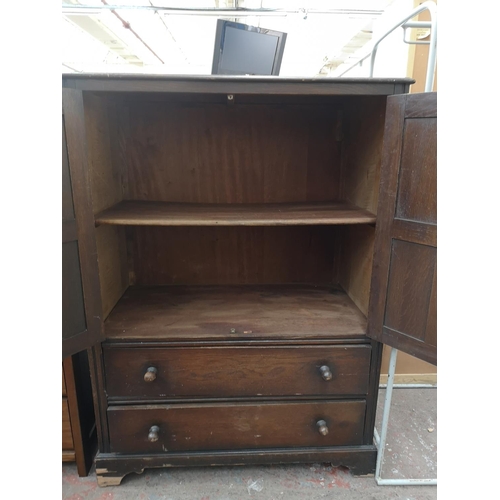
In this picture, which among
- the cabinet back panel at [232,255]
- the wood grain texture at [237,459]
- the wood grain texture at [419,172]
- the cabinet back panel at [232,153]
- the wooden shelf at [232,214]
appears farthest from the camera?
the cabinet back panel at [232,255]

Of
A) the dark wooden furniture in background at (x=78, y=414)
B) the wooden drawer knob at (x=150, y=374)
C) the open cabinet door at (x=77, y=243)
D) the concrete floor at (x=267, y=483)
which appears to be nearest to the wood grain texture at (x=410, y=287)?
the concrete floor at (x=267, y=483)

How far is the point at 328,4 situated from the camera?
6.78ft

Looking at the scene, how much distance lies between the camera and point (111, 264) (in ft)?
4.13

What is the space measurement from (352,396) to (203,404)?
1.70 ft

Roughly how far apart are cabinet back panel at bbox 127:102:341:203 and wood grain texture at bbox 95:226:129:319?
0.21 meters

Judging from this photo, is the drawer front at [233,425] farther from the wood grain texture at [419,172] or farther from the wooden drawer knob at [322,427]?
the wood grain texture at [419,172]

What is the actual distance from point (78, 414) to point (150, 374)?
33 centimetres

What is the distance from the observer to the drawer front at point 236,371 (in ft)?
3.54

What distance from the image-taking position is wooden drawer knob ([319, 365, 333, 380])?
1.06 m

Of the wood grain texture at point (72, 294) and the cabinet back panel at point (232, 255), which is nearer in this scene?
the wood grain texture at point (72, 294)

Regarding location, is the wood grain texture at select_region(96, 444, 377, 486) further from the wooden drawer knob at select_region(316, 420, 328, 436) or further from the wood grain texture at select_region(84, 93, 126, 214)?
the wood grain texture at select_region(84, 93, 126, 214)


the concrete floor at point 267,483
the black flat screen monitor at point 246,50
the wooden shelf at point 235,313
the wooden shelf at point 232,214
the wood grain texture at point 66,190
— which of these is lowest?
the concrete floor at point 267,483

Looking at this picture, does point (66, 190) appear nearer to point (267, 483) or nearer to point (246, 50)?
point (246, 50)

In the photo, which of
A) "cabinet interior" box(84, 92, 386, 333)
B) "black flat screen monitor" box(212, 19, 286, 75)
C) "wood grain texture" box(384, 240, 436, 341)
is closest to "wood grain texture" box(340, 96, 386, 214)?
"cabinet interior" box(84, 92, 386, 333)
